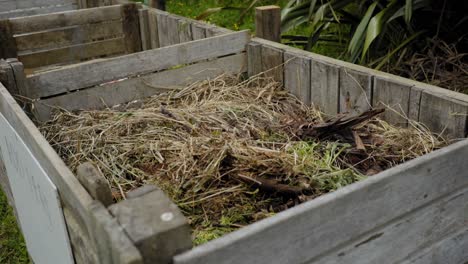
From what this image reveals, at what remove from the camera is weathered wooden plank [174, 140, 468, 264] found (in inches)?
47.3

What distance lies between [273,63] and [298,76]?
0.23 m

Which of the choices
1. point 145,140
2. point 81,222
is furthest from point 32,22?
point 81,222

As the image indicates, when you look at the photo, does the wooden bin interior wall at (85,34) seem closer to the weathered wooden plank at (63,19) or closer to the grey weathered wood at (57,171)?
the weathered wooden plank at (63,19)

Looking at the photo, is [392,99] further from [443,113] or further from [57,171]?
[57,171]

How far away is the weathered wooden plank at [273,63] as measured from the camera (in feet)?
9.50

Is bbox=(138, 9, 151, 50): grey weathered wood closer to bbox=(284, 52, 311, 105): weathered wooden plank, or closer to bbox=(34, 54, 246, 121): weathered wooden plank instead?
bbox=(34, 54, 246, 121): weathered wooden plank

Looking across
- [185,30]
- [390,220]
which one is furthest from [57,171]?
[185,30]

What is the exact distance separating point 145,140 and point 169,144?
124 millimetres

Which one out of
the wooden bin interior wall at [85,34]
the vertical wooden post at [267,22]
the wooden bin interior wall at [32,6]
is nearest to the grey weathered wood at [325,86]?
the vertical wooden post at [267,22]

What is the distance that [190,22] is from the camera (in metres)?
3.62

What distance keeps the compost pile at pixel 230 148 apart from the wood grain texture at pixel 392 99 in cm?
5

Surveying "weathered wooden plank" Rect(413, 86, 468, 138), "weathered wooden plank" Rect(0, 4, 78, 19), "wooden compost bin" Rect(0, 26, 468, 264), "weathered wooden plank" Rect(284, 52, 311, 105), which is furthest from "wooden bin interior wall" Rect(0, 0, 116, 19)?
"weathered wooden plank" Rect(413, 86, 468, 138)

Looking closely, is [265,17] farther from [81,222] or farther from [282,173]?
[81,222]

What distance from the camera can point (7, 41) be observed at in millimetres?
3959
